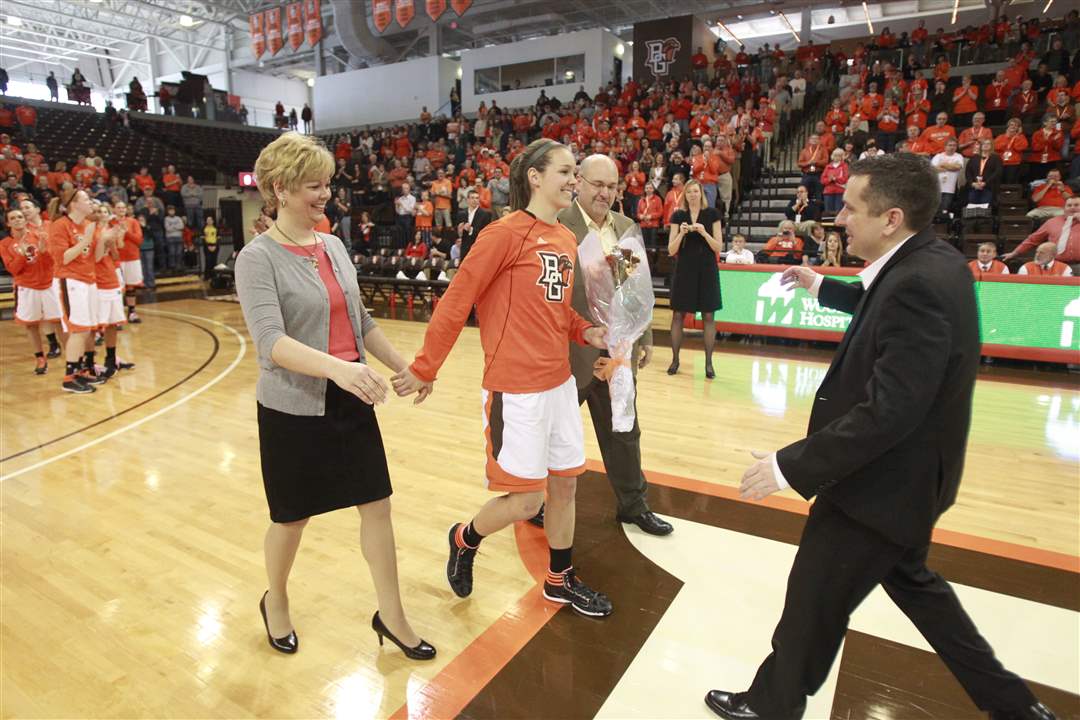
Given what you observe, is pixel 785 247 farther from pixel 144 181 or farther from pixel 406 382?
pixel 144 181

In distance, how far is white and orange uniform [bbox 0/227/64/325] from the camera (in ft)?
19.9

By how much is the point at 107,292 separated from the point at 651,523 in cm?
554

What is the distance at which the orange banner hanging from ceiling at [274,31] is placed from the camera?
19.5 metres

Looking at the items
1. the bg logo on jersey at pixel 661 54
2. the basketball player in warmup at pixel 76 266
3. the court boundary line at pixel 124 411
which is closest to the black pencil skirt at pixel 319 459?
the court boundary line at pixel 124 411

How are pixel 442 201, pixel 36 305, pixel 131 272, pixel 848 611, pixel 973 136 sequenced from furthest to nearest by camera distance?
pixel 442 201
pixel 973 136
pixel 131 272
pixel 36 305
pixel 848 611

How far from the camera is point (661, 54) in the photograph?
60.6ft

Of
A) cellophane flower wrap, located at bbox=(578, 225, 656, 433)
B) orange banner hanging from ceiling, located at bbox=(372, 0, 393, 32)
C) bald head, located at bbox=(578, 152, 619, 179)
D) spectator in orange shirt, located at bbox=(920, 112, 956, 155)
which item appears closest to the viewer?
cellophane flower wrap, located at bbox=(578, 225, 656, 433)

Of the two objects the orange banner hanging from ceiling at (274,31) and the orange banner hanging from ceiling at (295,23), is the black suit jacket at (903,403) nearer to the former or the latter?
the orange banner hanging from ceiling at (274,31)

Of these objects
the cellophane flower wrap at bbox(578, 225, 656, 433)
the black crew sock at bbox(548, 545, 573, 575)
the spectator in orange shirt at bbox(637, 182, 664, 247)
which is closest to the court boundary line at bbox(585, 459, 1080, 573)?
the black crew sock at bbox(548, 545, 573, 575)

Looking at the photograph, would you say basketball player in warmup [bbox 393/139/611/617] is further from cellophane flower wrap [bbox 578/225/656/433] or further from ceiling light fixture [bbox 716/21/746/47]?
ceiling light fixture [bbox 716/21/746/47]

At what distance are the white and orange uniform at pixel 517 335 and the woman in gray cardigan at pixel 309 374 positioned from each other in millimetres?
278

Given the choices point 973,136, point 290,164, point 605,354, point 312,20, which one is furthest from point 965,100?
point 312,20

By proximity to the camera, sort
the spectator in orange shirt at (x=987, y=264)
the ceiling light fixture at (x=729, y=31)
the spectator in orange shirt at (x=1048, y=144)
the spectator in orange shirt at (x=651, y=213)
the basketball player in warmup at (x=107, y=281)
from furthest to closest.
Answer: the ceiling light fixture at (x=729, y=31), the spectator in orange shirt at (x=651, y=213), the spectator in orange shirt at (x=1048, y=144), the spectator in orange shirt at (x=987, y=264), the basketball player in warmup at (x=107, y=281)

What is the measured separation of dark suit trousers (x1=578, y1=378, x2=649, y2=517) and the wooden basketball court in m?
0.15
